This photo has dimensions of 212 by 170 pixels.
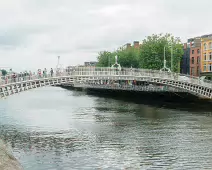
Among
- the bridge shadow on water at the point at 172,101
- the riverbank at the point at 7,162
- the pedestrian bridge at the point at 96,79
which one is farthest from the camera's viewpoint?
the bridge shadow on water at the point at 172,101

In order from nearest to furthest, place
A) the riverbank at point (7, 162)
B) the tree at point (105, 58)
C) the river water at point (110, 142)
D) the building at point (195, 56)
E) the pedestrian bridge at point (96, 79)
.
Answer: the riverbank at point (7, 162) < the river water at point (110, 142) < the pedestrian bridge at point (96, 79) < the building at point (195, 56) < the tree at point (105, 58)

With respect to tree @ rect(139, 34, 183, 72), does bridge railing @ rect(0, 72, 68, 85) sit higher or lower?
lower

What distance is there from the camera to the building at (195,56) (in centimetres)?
8338

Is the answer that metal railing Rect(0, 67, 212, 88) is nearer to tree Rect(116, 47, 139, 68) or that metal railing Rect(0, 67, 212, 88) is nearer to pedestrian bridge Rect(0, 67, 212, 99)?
pedestrian bridge Rect(0, 67, 212, 99)

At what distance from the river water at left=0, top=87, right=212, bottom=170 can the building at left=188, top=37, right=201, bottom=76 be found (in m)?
41.4

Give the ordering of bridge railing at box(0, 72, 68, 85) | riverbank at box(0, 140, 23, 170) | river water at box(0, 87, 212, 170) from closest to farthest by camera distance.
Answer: riverbank at box(0, 140, 23, 170)
river water at box(0, 87, 212, 170)
bridge railing at box(0, 72, 68, 85)

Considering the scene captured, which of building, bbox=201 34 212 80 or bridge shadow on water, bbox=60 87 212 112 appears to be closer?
bridge shadow on water, bbox=60 87 212 112

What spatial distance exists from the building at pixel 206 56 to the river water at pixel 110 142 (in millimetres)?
34744

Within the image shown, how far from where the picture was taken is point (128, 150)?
25.6 m

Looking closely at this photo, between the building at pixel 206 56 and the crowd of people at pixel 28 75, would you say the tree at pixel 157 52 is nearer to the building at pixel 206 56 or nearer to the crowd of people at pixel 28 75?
the building at pixel 206 56

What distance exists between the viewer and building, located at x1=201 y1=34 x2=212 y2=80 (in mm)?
76500

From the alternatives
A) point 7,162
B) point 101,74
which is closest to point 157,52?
point 101,74

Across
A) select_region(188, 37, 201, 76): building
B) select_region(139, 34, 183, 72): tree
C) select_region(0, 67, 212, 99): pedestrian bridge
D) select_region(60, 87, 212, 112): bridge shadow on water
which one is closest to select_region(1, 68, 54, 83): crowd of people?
select_region(0, 67, 212, 99): pedestrian bridge

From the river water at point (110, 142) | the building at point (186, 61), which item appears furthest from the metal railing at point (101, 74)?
the building at point (186, 61)
